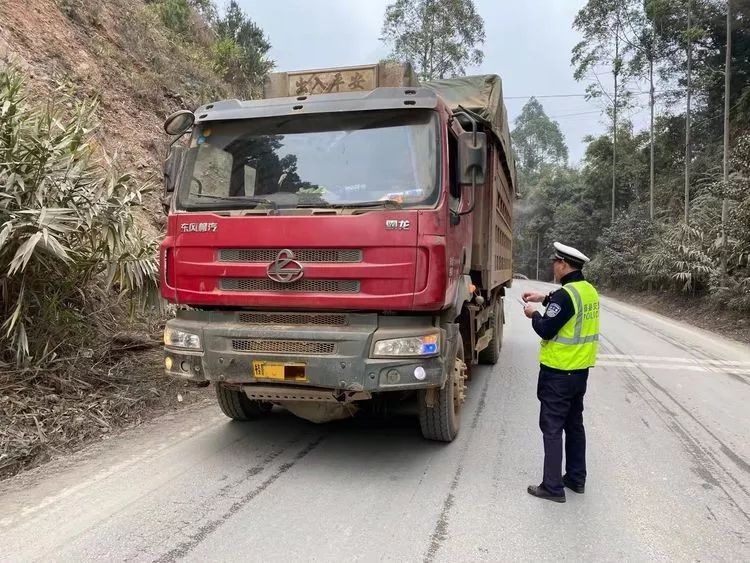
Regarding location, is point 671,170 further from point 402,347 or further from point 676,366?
point 402,347

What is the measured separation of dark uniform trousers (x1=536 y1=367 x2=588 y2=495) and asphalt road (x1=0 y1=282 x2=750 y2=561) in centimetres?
17

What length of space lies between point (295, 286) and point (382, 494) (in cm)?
149

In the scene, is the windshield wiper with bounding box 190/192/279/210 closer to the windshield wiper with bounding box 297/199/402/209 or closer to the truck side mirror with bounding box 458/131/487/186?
the windshield wiper with bounding box 297/199/402/209

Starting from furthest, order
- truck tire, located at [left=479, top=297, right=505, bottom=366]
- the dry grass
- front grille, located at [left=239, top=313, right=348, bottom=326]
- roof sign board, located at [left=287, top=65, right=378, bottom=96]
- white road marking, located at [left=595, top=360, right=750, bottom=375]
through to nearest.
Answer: white road marking, located at [left=595, top=360, right=750, bottom=375]
truck tire, located at [left=479, top=297, right=505, bottom=366]
roof sign board, located at [left=287, top=65, right=378, bottom=96]
the dry grass
front grille, located at [left=239, top=313, right=348, bottom=326]

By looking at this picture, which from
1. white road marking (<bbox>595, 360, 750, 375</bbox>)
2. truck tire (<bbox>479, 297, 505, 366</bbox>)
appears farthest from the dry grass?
white road marking (<bbox>595, 360, 750, 375</bbox>)

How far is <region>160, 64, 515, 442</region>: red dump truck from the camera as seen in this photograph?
3848 millimetres

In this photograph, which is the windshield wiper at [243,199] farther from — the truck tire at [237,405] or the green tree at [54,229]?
the truck tire at [237,405]

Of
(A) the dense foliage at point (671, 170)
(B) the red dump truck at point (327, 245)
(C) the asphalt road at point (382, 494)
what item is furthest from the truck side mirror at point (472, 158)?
(A) the dense foliage at point (671, 170)

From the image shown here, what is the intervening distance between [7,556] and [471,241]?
3.94 m

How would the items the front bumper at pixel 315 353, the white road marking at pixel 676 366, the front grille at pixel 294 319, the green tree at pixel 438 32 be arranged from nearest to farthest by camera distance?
the front bumper at pixel 315 353
the front grille at pixel 294 319
the white road marking at pixel 676 366
the green tree at pixel 438 32

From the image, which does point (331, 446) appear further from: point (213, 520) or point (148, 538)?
point (148, 538)

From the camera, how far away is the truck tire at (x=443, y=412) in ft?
14.5

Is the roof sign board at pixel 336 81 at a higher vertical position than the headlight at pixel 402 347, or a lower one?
higher

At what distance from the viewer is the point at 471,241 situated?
5184 mm
